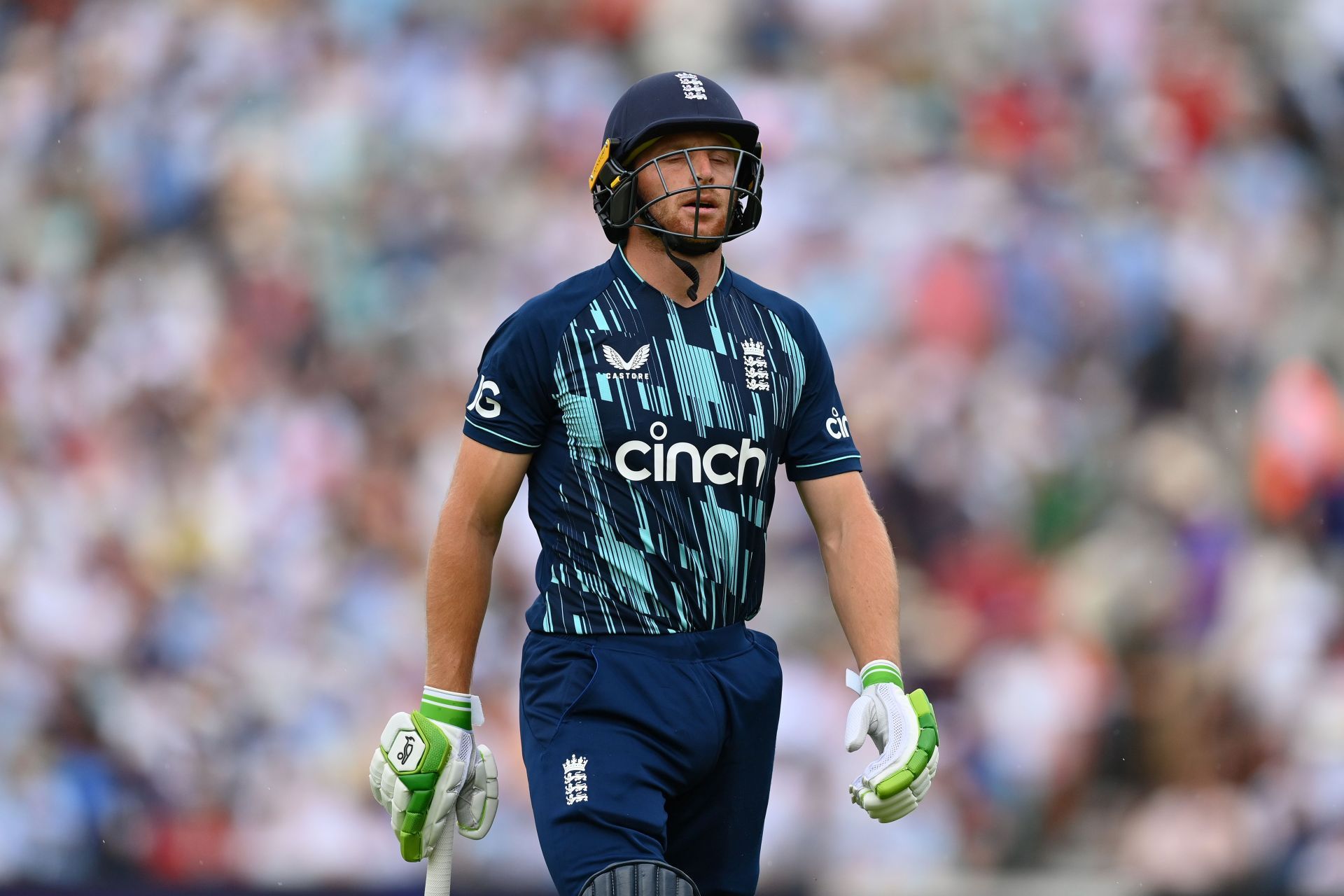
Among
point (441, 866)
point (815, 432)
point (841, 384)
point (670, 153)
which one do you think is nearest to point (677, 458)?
point (815, 432)

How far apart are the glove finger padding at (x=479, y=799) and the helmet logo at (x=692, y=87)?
1443mm

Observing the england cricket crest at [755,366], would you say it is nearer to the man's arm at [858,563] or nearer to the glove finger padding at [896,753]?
the man's arm at [858,563]

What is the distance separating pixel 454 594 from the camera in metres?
3.49

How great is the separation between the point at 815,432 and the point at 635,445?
480 millimetres

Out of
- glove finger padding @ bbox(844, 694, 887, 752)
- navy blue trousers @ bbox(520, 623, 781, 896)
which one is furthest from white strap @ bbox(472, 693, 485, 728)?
glove finger padding @ bbox(844, 694, 887, 752)

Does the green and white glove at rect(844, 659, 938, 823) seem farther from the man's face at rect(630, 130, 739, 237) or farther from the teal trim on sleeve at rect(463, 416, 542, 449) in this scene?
the man's face at rect(630, 130, 739, 237)

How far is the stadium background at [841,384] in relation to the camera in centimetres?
661

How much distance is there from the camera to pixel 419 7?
7371mm

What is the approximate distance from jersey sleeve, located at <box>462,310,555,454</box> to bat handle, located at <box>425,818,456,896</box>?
81 cm

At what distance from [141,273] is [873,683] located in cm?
492

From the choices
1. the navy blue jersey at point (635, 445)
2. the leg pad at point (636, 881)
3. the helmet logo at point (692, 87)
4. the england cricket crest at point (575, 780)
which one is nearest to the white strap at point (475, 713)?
the navy blue jersey at point (635, 445)

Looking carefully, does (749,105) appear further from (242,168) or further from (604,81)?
(242,168)

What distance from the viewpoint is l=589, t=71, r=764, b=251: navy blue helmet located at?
11.5 ft

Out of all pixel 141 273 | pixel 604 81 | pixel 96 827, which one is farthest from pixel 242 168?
pixel 96 827
